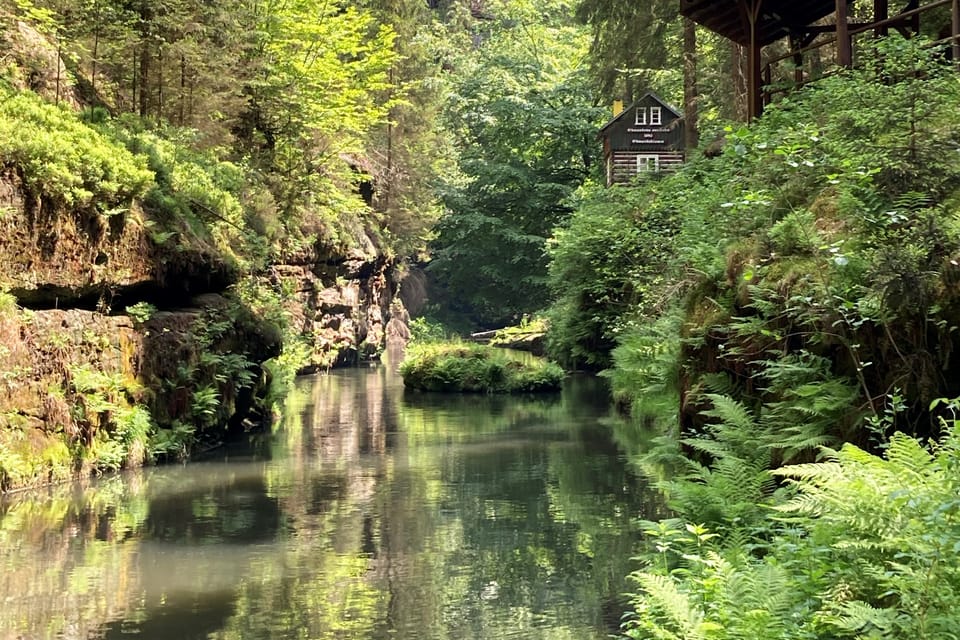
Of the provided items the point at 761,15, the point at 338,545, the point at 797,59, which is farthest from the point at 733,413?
the point at 797,59

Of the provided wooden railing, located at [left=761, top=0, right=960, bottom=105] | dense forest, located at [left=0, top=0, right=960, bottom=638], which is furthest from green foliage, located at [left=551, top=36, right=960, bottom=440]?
wooden railing, located at [left=761, top=0, right=960, bottom=105]

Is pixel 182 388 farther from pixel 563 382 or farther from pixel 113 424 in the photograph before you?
pixel 563 382

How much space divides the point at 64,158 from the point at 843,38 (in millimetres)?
11289

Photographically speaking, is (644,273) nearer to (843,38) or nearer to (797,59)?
(797,59)

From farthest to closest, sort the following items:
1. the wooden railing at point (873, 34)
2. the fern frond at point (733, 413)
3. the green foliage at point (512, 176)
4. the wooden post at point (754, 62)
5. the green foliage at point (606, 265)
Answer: the green foliage at point (512, 176)
the green foliage at point (606, 265)
the wooden post at point (754, 62)
the wooden railing at point (873, 34)
the fern frond at point (733, 413)

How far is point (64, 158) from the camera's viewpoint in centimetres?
1578

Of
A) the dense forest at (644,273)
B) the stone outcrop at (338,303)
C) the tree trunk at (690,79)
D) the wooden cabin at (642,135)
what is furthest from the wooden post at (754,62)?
the wooden cabin at (642,135)

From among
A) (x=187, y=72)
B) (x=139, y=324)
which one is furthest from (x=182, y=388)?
(x=187, y=72)

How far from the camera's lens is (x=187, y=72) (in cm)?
2403

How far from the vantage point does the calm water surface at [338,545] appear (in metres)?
8.78

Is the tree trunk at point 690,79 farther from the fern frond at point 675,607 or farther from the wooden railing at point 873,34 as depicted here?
the fern frond at point 675,607

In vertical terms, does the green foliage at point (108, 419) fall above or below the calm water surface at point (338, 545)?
above

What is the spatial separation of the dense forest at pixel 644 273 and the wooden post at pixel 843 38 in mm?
696

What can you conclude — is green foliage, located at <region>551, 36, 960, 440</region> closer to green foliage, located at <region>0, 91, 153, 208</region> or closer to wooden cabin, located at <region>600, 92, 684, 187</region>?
green foliage, located at <region>0, 91, 153, 208</region>
